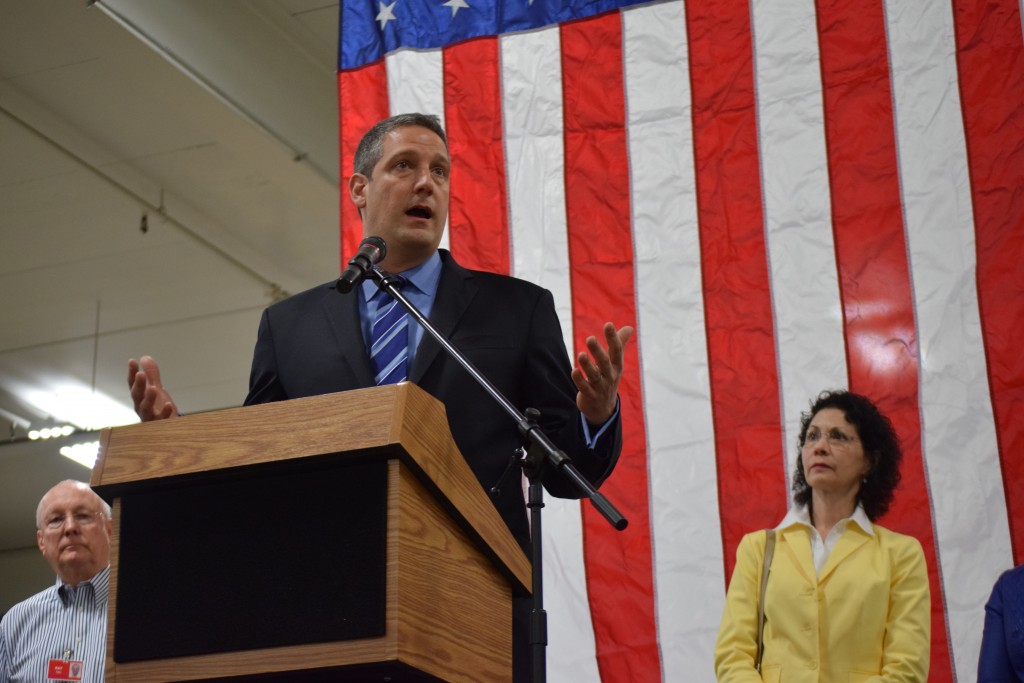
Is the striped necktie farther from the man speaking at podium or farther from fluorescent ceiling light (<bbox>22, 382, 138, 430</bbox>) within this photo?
fluorescent ceiling light (<bbox>22, 382, 138, 430</bbox>)

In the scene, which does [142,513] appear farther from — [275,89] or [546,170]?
[275,89]

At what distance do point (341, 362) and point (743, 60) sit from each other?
2444 millimetres

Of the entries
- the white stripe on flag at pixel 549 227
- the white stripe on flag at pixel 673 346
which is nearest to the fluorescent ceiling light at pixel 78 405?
the white stripe on flag at pixel 549 227

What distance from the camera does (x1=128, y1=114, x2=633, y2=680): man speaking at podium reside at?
1948 mm

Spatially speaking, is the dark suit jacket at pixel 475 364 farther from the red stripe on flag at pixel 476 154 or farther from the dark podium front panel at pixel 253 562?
the red stripe on flag at pixel 476 154

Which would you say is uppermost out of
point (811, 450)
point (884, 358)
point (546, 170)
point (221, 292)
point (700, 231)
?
point (221, 292)

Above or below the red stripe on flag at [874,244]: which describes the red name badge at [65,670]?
below

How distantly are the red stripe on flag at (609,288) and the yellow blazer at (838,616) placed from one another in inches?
15.9

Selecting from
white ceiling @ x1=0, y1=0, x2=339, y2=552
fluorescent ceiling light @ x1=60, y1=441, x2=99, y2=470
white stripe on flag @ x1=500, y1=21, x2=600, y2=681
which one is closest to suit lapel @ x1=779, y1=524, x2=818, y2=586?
white stripe on flag @ x1=500, y1=21, x2=600, y2=681

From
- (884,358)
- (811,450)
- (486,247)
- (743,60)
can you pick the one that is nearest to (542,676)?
(811,450)

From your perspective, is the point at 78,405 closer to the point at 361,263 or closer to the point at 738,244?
the point at 738,244

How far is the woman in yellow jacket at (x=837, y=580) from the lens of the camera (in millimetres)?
3096

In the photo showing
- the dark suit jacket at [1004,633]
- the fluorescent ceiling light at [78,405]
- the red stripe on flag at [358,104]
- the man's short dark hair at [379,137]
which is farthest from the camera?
the fluorescent ceiling light at [78,405]

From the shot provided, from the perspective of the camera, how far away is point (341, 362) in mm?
2039
